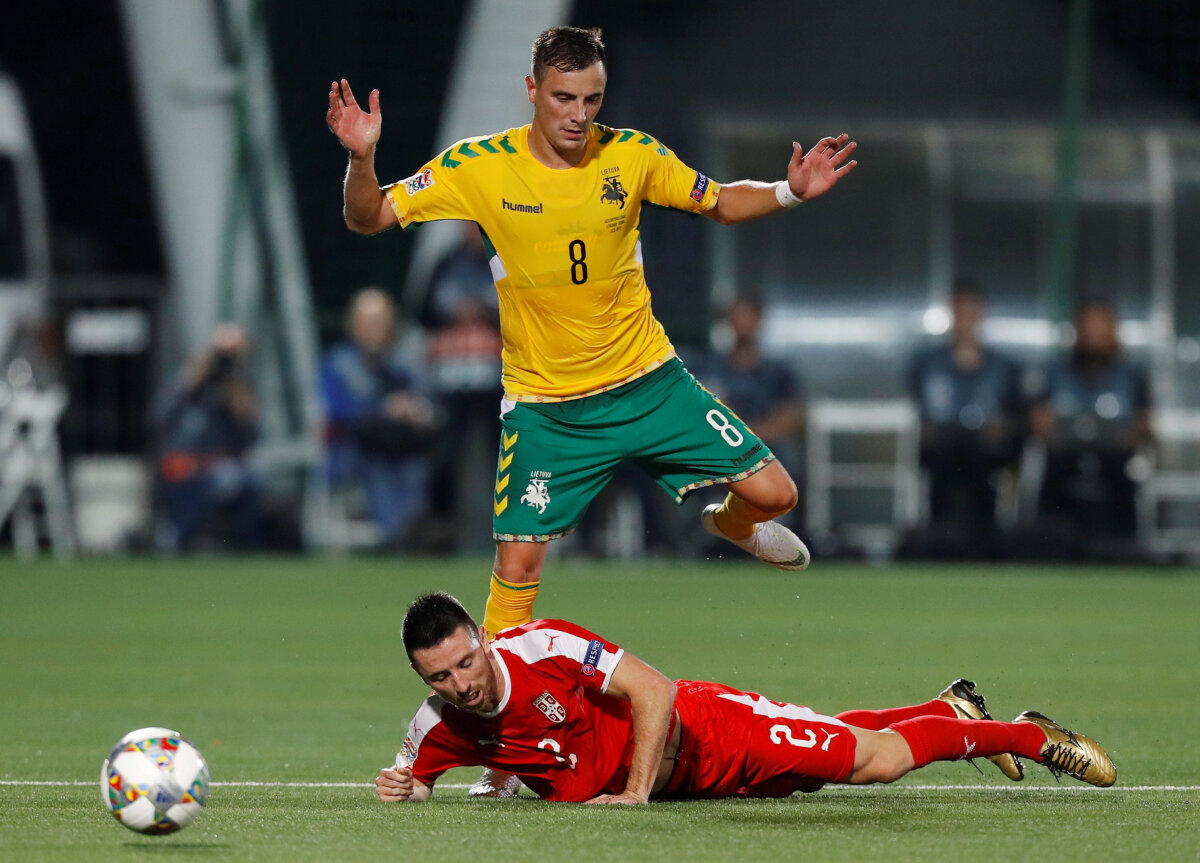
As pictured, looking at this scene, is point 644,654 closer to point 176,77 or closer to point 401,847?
point 401,847

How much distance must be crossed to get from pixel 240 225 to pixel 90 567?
3818mm

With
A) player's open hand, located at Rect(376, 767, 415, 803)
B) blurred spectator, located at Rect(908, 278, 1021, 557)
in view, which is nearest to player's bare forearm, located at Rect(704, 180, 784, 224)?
player's open hand, located at Rect(376, 767, 415, 803)

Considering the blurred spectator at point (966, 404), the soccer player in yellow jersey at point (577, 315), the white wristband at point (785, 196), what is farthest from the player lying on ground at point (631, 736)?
the blurred spectator at point (966, 404)

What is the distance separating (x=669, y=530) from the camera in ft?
57.9

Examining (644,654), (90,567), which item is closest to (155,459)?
(90,567)

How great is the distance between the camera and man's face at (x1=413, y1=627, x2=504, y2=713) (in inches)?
247

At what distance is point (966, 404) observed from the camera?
1688cm

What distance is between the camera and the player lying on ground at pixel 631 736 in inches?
259

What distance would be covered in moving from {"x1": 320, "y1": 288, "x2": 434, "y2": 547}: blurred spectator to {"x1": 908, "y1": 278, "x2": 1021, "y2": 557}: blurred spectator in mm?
4320

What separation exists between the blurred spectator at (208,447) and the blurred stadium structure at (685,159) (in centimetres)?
92

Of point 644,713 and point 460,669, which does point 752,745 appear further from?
point 460,669

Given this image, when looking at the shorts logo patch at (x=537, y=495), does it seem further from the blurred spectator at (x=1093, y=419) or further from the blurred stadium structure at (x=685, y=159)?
the blurred stadium structure at (x=685, y=159)

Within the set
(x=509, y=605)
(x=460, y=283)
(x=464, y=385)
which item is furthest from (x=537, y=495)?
(x=464, y=385)

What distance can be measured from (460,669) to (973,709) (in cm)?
225
